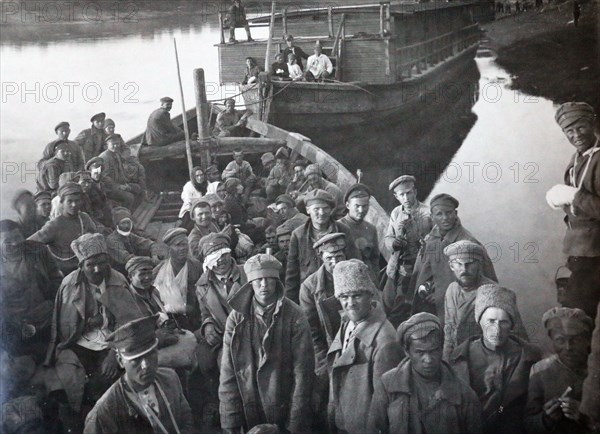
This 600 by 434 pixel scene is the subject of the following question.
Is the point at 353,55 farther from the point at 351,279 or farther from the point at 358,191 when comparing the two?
the point at 351,279

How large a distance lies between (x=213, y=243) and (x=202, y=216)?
237 millimetres

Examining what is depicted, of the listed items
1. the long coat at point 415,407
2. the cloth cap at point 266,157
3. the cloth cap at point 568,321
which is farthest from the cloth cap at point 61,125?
the cloth cap at point 568,321

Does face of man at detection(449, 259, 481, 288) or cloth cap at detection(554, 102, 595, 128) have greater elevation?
cloth cap at detection(554, 102, 595, 128)

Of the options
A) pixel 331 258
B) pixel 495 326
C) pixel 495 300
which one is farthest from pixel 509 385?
pixel 331 258

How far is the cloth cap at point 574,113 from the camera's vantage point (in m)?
4.60

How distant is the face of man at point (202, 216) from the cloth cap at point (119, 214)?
18.8 inches

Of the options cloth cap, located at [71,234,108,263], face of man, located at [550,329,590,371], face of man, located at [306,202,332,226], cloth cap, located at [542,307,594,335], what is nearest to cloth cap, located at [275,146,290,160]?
face of man, located at [306,202,332,226]

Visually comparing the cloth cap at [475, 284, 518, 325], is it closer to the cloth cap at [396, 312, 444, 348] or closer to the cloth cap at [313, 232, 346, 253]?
the cloth cap at [396, 312, 444, 348]

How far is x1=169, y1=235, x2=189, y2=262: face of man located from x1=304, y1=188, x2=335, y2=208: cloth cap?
2.89ft

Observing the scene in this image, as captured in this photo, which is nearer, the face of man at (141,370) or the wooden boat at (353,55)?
the face of man at (141,370)

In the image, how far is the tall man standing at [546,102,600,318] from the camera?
4551 mm

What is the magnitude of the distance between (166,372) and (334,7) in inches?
110

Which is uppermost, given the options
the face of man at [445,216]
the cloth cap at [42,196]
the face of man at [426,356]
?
the cloth cap at [42,196]

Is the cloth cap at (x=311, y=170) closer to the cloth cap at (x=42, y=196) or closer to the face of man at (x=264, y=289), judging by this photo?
the face of man at (x=264, y=289)
